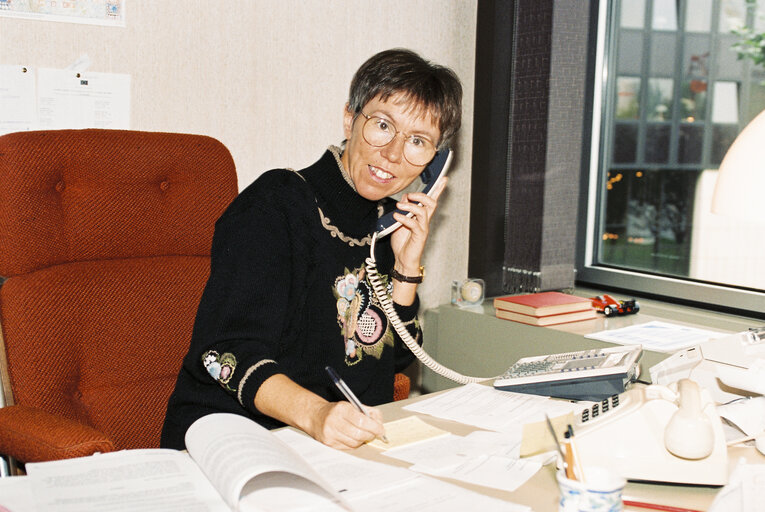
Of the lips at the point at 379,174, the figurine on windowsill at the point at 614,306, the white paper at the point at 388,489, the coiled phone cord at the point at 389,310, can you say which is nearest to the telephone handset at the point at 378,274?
the coiled phone cord at the point at 389,310

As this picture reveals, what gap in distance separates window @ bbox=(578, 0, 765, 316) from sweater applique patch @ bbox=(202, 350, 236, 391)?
5.42 ft

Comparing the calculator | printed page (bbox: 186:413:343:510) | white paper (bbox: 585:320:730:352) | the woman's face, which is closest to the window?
white paper (bbox: 585:320:730:352)

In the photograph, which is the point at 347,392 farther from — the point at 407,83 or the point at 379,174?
the point at 407,83

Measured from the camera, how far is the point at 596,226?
270cm

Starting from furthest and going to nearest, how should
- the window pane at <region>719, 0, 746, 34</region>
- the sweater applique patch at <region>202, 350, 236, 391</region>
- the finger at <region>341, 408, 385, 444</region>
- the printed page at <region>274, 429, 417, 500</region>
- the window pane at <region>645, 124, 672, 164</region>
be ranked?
the window pane at <region>645, 124, 672, 164</region> < the window pane at <region>719, 0, 746, 34</region> < the sweater applique patch at <region>202, 350, 236, 391</region> < the finger at <region>341, 408, 385, 444</region> < the printed page at <region>274, 429, 417, 500</region>

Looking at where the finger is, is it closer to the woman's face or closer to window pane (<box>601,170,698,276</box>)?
the woman's face

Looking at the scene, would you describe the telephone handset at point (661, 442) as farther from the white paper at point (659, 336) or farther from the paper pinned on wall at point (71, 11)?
the paper pinned on wall at point (71, 11)

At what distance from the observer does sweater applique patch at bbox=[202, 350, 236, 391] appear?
1.23m

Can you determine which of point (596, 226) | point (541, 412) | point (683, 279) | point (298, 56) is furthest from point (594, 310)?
point (298, 56)

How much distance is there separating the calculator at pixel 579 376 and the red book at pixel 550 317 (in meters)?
0.59

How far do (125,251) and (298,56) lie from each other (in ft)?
2.99

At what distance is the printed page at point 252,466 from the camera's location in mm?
867

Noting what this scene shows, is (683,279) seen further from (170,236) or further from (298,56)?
(170,236)

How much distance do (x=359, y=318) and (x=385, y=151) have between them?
36 centimetres
